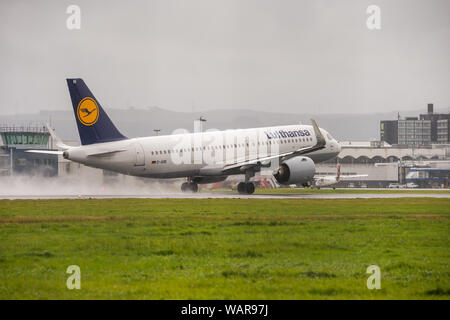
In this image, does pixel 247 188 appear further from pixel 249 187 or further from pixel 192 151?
pixel 192 151

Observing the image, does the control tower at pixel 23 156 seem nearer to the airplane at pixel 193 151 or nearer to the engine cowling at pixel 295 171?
the airplane at pixel 193 151

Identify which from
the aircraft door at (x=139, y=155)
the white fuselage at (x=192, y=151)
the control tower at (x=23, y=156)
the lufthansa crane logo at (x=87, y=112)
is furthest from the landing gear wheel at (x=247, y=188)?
the control tower at (x=23, y=156)

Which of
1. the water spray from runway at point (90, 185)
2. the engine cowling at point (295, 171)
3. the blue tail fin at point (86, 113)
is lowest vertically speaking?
the water spray from runway at point (90, 185)

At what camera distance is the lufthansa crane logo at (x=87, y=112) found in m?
46.5

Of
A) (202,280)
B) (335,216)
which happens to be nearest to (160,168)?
(335,216)

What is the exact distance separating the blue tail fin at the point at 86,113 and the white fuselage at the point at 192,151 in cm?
79

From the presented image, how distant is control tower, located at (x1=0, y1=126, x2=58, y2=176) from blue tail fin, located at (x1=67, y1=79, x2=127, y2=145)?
3605 centimetres

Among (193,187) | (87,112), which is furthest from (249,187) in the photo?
(87,112)

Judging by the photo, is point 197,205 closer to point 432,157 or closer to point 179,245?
point 179,245

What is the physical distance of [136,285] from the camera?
13406mm

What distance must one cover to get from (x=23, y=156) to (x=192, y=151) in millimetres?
43197

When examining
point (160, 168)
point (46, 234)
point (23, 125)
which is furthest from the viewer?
point (23, 125)

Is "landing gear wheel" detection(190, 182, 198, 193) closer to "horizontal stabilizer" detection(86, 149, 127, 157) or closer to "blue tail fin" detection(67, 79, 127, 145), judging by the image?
"horizontal stabilizer" detection(86, 149, 127, 157)
